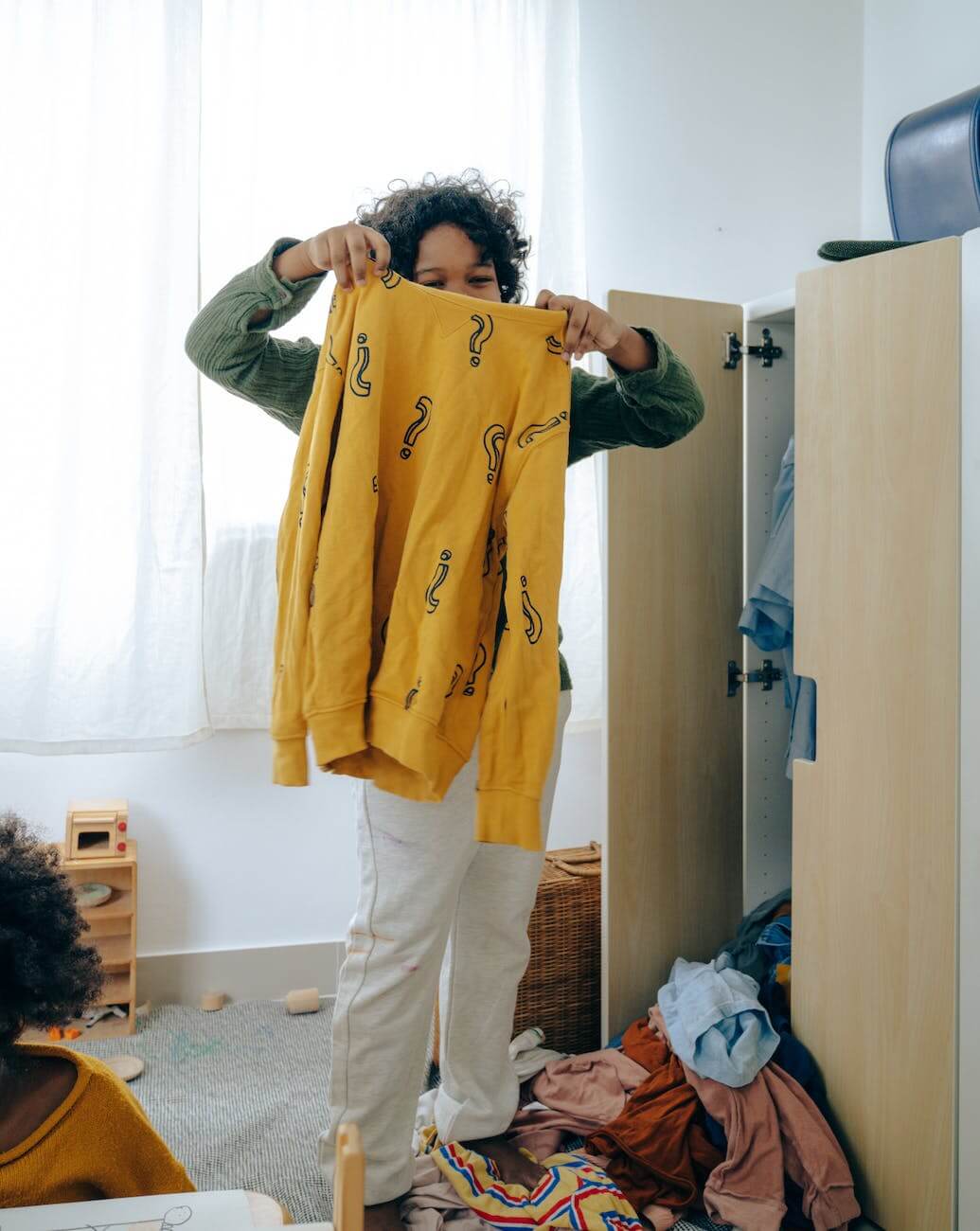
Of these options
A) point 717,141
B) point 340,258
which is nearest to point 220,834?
point 340,258

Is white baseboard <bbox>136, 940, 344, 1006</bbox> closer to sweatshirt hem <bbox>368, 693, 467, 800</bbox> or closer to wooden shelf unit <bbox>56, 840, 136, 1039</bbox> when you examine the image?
wooden shelf unit <bbox>56, 840, 136, 1039</bbox>

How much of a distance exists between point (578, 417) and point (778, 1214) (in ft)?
3.93

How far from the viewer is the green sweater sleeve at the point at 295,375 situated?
133 centimetres

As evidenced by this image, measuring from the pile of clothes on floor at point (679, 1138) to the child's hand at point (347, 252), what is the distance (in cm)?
123

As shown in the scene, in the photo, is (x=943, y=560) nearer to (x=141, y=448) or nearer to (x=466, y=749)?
(x=466, y=749)

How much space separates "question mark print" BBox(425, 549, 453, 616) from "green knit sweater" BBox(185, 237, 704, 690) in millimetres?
282

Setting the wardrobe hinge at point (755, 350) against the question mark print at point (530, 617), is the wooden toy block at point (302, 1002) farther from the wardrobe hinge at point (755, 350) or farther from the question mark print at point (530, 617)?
the wardrobe hinge at point (755, 350)

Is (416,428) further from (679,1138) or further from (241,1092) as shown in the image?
(241,1092)

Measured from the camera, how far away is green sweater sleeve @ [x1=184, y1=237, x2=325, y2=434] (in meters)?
1.32

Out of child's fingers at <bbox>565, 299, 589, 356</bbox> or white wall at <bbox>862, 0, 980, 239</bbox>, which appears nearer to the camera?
child's fingers at <bbox>565, 299, 589, 356</bbox>

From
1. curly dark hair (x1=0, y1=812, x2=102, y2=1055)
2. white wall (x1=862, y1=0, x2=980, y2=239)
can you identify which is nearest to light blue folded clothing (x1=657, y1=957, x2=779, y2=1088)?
curly dark hair (x1=0, y1=812, x2=102, y2=1055)

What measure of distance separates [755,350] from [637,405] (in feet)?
2.02

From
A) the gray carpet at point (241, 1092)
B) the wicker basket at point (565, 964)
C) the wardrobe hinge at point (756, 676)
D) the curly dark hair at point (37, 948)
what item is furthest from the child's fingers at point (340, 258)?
the gray carpet at point (241, 1092)

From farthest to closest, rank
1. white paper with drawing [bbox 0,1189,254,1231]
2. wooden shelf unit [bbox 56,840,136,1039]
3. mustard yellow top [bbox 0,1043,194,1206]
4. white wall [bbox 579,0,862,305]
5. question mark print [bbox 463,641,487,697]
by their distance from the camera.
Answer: white wall [bbox 579,0,862,305], wooden shelf unit [bbox 56,840,136,1039], question mark print [bbox 463,641,487,697], mustard yellow top [bbox 0,1043,194,1206], white paper with drawing [bbox 0,1189,254,1231]
